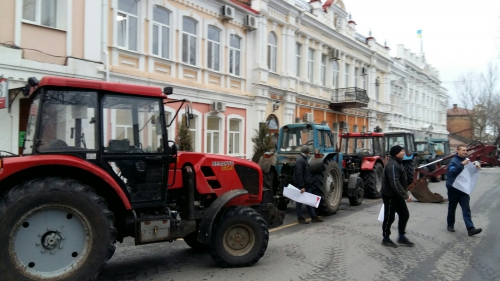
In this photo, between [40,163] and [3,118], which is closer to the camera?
[40,163]

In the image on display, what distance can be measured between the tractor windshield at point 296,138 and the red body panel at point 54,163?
6.95 meters

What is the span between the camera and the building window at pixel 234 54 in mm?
18359

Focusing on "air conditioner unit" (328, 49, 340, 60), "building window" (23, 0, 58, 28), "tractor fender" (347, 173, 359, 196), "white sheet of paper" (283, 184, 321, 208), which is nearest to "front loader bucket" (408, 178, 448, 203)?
"tractor fender" (347, 173, 359, 196)

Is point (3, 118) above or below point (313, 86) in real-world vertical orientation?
below

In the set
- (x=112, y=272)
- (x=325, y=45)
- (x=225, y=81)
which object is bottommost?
(x=112, y=272)

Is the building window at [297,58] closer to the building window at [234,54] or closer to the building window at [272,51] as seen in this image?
the building window at [272,51]

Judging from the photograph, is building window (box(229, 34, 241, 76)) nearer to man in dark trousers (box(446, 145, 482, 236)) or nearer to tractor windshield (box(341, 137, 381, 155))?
tractor windshield (box(341, 137, 381, 155))

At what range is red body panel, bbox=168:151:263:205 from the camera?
232 inches

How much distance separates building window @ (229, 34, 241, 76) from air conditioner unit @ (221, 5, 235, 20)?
1.07 metres

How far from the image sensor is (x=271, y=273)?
5.70 m

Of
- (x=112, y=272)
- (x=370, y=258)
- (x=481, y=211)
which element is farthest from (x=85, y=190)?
(x=481, y=211)

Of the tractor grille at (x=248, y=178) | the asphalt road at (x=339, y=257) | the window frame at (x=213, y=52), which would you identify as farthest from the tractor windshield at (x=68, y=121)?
the window frame at (x=213, y=52)

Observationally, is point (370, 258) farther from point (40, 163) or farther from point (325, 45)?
point (325, 45)

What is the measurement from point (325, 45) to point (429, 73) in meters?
26.5
